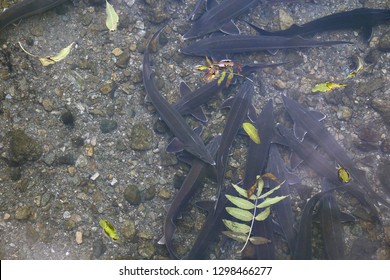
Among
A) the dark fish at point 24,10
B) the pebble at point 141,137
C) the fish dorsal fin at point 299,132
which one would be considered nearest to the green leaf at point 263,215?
the fish dorsal fin at point 299,132

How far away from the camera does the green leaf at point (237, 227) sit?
14.5 ft

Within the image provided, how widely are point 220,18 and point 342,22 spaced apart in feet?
5.91

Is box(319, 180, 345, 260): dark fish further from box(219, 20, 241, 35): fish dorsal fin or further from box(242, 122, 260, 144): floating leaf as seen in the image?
box(219, 20, 241, 35): fish dorsal fin

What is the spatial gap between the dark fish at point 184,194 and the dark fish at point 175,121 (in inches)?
4.2

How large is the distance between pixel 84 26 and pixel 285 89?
303 centimetres

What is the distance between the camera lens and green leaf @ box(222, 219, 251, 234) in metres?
4.42

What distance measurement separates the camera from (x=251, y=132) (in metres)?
4.79

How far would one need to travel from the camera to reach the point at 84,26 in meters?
5.22

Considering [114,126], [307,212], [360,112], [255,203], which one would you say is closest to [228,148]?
[255,203]

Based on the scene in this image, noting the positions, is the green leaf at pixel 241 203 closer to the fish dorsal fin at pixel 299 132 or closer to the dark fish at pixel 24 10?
the fish dorsal fin at pixel 299 132

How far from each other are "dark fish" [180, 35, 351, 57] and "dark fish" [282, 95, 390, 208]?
79 cm

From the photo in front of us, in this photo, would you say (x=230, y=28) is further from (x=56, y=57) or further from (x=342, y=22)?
(x=56, y=57)

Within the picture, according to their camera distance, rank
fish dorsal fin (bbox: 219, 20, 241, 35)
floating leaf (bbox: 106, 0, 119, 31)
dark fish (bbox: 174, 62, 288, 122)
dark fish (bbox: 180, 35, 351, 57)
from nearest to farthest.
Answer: dark fish (bbox: 174, 62, 288, 122) < floating leaf (bbox: 106, 0, 119, 31) < dark fish (bbox: 180, 35, 351, 57) < fish dorsal fin (bbox: 219, 20, 241, 35)

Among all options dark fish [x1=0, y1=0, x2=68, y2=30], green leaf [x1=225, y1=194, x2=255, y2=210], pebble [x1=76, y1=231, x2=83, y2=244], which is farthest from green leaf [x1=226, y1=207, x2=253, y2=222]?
dark fish [x1=0, y1=0, x2=68, y2=30]
